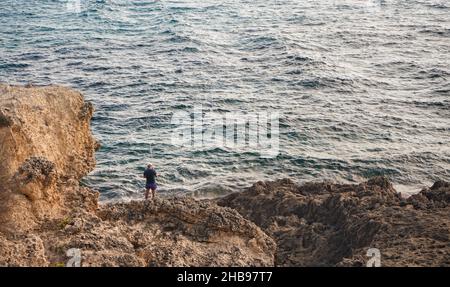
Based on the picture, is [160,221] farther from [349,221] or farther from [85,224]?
[349,221]

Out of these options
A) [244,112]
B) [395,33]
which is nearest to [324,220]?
[244,112]

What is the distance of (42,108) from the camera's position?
16.2 metres

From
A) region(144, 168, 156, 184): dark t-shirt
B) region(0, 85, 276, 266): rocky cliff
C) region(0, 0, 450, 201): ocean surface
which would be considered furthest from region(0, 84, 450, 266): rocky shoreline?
region(0, 0, 450, 201): ocean surface

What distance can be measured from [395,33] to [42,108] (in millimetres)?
34220

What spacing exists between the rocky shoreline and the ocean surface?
634 cm

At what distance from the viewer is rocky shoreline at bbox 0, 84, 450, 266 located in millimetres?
11539

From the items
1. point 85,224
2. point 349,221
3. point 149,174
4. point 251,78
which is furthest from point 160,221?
point 251,78

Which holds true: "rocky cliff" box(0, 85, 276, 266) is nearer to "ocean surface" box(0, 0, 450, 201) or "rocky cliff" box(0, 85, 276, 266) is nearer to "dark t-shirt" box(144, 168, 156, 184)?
"dark t-shirt" box(144, 168, 156, 184)

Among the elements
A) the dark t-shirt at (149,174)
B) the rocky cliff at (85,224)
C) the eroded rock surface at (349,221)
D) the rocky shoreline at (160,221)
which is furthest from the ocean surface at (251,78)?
the rocky cliff at (85,224)

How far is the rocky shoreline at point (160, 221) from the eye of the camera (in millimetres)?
11539

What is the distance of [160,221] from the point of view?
1328 cm

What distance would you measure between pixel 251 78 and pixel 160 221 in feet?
77.1
